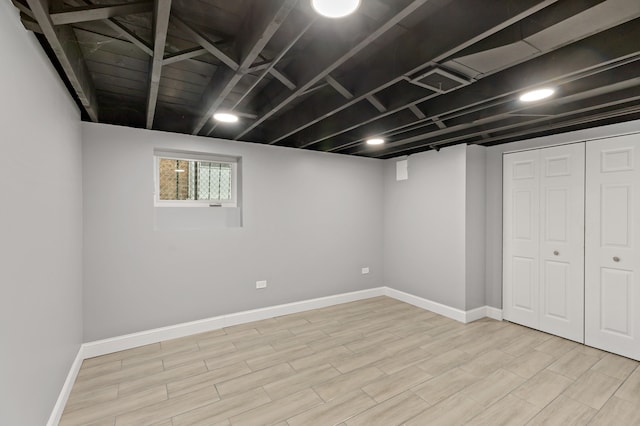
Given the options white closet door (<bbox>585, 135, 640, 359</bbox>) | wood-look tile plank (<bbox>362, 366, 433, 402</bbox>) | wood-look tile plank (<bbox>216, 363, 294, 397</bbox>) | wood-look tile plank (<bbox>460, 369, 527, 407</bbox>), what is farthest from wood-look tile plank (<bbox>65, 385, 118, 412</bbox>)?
white closet door (<bbox>585, 135, 640, 359</bbox>)

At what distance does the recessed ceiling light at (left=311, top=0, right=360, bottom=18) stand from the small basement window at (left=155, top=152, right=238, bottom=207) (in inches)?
108

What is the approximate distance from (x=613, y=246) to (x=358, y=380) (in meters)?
2.83

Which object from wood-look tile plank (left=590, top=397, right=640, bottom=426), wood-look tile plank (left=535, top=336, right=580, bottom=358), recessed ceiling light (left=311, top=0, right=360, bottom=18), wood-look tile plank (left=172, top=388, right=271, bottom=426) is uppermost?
recessed ceiling light (left=311, top=0, right=360, bottom=18)

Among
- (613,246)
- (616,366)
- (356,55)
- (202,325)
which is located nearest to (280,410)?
(202,325)

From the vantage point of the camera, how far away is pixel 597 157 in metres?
3.12

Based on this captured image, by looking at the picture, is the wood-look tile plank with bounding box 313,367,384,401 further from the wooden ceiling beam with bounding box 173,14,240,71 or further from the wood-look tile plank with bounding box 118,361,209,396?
the wooden ceiling beam with bounding box 173,14,240,71

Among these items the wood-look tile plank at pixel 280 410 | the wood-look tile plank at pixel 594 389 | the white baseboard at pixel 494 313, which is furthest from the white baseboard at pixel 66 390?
the white baseboard at pixel 494 313

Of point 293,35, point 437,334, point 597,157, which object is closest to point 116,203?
point 293,35

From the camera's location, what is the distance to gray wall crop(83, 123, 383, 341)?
118 inches

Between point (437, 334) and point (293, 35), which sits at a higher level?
point (293, 35)

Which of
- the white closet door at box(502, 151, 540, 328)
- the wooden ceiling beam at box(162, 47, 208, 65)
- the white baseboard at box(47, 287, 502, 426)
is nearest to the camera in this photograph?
the wooden ceiling beam at box(162, 47, 208, 65)

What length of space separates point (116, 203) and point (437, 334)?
367cm

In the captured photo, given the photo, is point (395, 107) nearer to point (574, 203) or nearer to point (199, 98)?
point (199, 98)

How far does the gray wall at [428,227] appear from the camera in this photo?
12.9 ft
